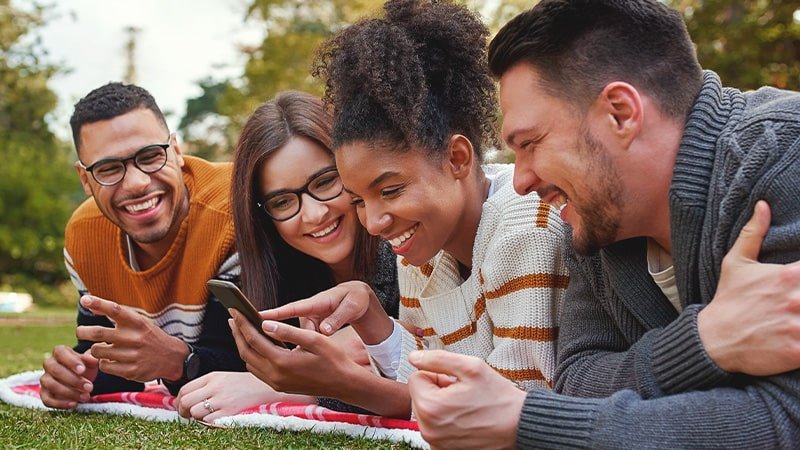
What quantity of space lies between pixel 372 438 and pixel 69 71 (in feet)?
82.4

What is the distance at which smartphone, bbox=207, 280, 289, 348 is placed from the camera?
3.06 m

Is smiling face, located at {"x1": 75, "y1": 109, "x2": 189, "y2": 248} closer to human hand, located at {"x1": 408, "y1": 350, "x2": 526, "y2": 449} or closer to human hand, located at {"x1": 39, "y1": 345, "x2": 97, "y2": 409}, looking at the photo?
human hand, located at {"x1": 39, "y1": 345, "x2": 97, "y2": 409}

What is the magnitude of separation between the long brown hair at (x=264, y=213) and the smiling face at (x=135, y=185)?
2.36ft

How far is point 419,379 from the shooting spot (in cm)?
239

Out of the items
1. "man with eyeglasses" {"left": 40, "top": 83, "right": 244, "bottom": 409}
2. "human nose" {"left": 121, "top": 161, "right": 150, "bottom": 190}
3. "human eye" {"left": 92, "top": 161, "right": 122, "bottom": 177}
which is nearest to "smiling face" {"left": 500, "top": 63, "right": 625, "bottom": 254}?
"man with eyeglasses" {"left": 40, "top": 83, "right": 244, "bottom": 409}

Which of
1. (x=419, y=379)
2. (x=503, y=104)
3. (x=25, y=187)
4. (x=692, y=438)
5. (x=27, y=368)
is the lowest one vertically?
(x=25, y=187)

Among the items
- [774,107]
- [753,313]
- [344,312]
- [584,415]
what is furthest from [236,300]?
A: [774,107]

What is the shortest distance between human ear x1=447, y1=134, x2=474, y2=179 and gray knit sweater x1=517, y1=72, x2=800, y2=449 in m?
0.85

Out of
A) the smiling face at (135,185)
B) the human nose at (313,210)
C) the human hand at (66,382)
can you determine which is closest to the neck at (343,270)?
the human nose at (313,210)

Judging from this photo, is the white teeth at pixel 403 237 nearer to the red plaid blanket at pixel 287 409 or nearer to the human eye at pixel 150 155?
the red plaid blanket at pixel 287 409

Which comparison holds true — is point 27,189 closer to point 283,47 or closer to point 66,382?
point 283,47

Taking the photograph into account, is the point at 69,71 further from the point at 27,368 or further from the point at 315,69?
the point at 315,69

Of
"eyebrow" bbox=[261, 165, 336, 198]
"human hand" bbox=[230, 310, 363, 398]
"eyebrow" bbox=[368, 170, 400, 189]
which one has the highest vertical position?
"eyebrow" bbox=[368, 170, 400, 189]

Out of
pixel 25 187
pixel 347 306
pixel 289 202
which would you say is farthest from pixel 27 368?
pixel 25 187
